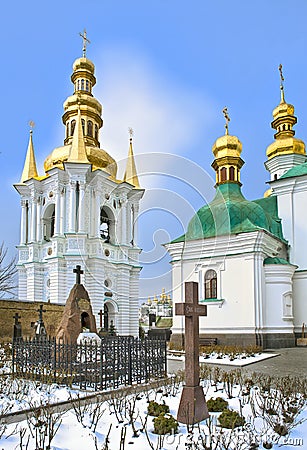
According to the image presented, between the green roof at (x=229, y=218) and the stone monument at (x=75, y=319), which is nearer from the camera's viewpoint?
the stone monument at (x=75, y=319)

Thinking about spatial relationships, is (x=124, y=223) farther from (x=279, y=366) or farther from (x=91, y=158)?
(x=279, y=366)

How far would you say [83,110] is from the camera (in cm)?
3372

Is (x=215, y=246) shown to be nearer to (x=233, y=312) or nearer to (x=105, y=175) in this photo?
(x=233, y=312)

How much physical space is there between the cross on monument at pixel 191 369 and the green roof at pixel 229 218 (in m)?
12.9

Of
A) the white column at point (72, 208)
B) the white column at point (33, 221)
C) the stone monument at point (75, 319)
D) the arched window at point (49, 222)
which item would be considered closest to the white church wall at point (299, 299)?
the stone monument at point (75, 319)

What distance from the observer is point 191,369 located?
242 inches

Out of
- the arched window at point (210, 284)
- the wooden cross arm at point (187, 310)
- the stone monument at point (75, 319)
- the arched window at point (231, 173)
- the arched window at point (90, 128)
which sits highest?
the arched window at point (90, 128)

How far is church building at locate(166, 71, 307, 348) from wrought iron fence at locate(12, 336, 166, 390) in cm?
971

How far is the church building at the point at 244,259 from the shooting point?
18.6m

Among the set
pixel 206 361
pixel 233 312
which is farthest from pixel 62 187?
pixel 206 361

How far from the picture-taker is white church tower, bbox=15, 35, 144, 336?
27219 mm

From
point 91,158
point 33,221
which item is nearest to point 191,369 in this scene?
point 33,221

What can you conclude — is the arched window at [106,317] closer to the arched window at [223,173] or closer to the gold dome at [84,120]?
the gold dome at [84,120]

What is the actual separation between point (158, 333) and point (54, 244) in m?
8.85
